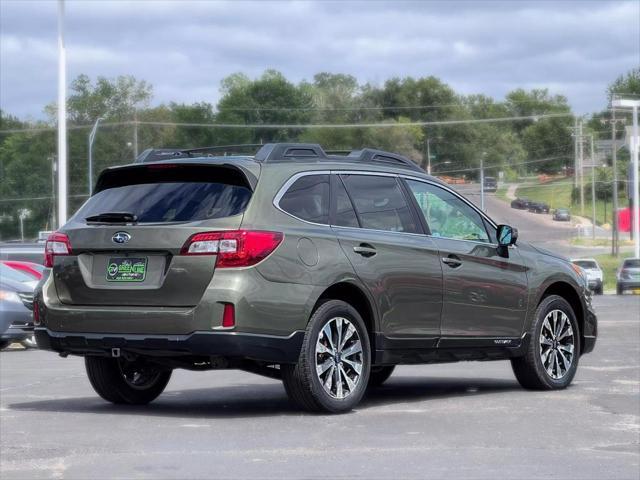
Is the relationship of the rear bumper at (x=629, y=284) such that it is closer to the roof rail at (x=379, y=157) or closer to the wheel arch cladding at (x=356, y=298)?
the roof rail at (x=379, y=157)

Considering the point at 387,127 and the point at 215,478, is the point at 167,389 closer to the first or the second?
the point at 215,478

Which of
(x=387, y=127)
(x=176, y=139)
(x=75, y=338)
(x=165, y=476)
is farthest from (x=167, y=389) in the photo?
(x=387, y=127)

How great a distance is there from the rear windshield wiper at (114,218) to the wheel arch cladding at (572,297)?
3916 millimetres

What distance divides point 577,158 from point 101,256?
103633 mm

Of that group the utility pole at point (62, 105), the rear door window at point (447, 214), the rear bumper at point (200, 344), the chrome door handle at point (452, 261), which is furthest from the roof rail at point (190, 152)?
the utility pole at point (62, 105)

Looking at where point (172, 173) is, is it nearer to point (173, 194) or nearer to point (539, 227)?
point (173, 194)

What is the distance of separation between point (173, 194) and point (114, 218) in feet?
1.42

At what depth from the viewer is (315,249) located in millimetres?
9258

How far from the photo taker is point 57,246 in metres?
9.60

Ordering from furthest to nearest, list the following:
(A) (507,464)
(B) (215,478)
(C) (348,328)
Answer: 1. (C) (348,328)
2. (A) (507,464)
3. (B) (215,478)

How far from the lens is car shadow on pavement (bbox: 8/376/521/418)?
32.0 ft

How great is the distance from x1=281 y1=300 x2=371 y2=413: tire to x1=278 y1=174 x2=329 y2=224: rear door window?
0.62 meters

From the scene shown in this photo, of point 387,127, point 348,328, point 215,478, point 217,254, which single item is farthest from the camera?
point 387,127

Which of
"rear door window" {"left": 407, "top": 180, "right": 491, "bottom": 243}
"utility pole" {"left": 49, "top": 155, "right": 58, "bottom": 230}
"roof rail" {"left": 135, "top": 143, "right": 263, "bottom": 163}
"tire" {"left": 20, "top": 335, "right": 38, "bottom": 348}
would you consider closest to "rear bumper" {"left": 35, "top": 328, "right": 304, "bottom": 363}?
"roof rail" {"left": 135, "top": 143, "right": 263, "bottom": 163}
